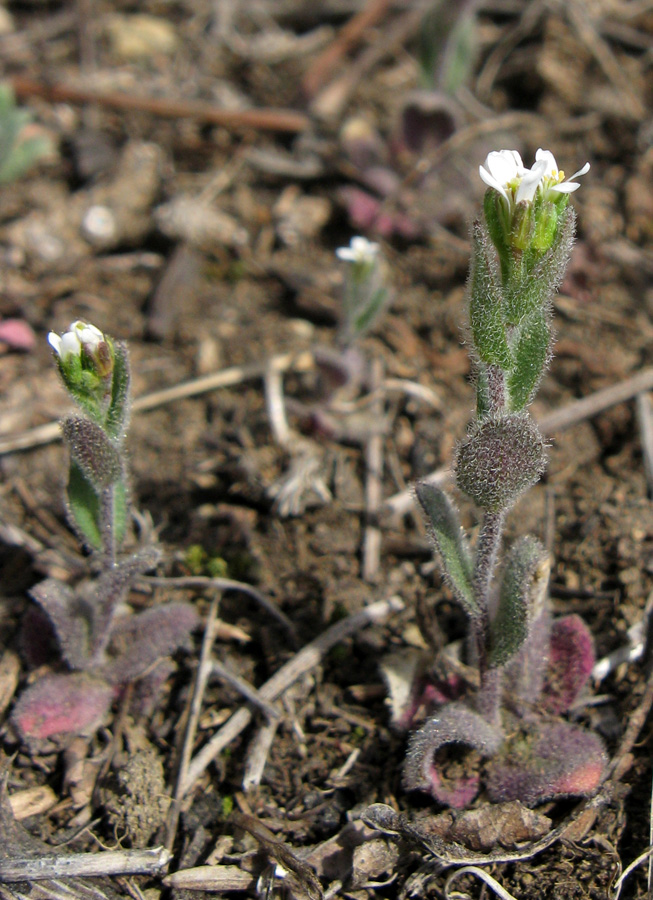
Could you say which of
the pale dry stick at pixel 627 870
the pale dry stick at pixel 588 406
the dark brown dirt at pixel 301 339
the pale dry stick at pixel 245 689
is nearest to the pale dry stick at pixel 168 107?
the dark brown dirt at pixel 301 339

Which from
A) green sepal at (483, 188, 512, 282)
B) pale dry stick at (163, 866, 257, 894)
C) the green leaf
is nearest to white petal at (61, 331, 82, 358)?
the green leaf

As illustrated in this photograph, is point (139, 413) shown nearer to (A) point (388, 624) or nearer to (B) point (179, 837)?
(A) point (388, 624)

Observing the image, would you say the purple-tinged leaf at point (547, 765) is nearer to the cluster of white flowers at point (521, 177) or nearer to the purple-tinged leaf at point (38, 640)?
the purple-tinged leaf at point (38, 640)

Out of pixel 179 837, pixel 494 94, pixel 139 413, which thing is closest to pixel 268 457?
pixel 139 413

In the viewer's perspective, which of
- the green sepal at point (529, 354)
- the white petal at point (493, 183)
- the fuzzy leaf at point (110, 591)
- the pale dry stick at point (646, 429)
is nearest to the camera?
the white petal at point (493, 183)

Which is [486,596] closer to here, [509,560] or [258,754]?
[509,560]

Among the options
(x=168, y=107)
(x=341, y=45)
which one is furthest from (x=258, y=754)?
(x=341, y=45)
